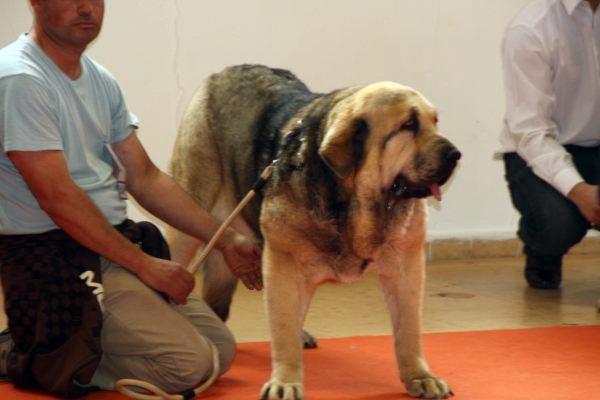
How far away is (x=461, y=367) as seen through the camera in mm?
3404

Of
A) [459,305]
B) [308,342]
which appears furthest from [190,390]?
[459,305]

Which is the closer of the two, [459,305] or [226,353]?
[226,353]

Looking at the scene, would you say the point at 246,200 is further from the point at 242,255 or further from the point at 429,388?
the point at 429,388

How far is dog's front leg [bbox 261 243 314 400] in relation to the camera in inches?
117

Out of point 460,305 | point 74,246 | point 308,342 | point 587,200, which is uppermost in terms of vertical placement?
point 74,246

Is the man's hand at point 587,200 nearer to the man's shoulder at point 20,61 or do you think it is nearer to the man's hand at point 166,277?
the man's hand at point 166,277

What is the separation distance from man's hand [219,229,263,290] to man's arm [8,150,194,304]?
356mm

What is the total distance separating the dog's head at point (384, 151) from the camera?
276cm

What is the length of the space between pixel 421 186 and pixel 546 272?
2.39 metres

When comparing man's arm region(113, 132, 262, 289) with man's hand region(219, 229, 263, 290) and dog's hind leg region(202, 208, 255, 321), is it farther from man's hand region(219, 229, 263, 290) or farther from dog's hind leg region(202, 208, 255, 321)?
dog's hind leg region(202, 208, 255, 321)

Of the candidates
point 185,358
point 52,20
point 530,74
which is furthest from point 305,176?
point 530,74

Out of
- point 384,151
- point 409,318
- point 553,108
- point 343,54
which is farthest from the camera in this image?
point 343,54

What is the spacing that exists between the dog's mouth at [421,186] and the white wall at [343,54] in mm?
2823

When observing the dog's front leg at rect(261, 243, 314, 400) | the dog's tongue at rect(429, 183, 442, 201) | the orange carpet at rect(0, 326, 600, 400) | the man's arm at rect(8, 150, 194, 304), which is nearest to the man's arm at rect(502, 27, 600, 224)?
the orange carpet at rect(0, 326, 600, 400)
